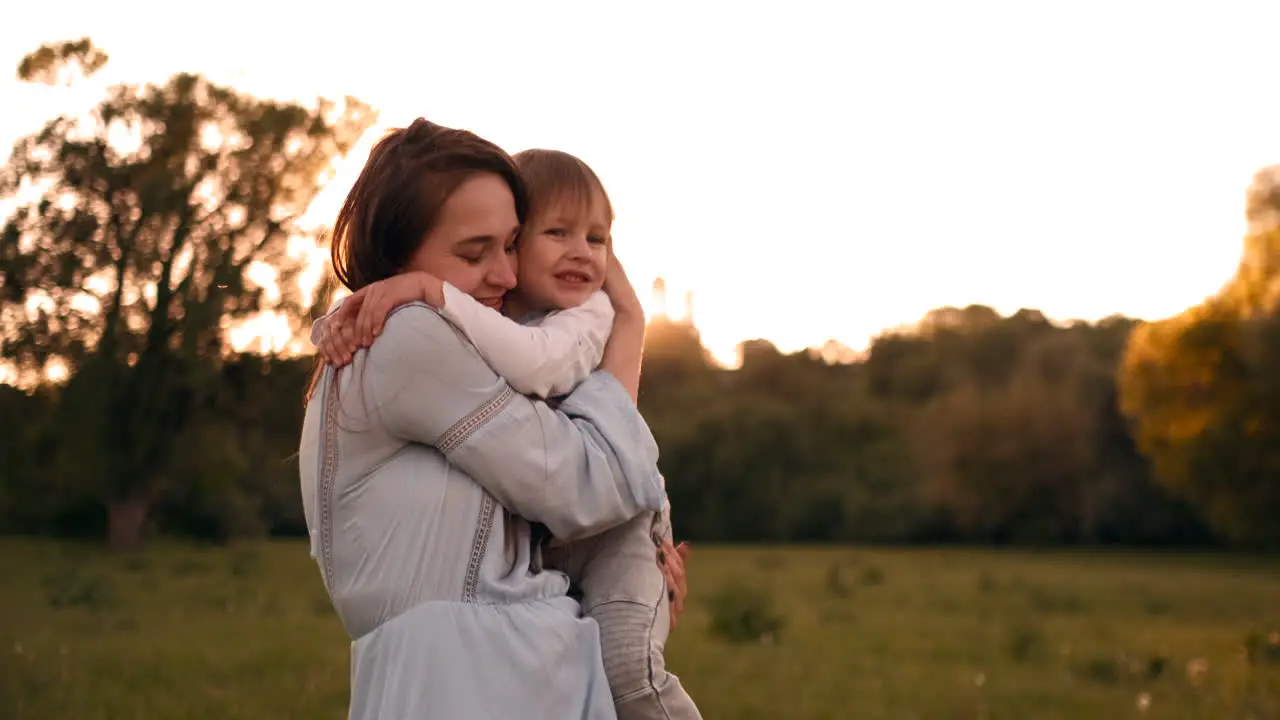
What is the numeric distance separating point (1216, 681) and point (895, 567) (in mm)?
15005

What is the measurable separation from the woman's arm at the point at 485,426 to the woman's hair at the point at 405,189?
7.7 inches

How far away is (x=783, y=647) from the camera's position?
1216 cm

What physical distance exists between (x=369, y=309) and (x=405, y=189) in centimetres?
22

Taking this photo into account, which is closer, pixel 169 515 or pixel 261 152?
pixel 261 152

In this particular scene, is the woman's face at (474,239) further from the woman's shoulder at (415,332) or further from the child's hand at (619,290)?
the child's hand at (619,290)

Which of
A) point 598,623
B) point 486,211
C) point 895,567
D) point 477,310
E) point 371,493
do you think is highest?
point 486,211

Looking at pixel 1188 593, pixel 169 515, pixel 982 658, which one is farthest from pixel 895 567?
pixel 169 515

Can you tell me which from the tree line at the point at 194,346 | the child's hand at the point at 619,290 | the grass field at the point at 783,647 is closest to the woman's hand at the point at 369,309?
the child's hand at the point at 619,290

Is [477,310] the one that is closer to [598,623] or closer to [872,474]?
[598,623]

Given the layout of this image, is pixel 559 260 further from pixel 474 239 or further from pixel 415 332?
pixel 415 332

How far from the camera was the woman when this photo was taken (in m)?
2.07

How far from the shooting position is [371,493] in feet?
7.00

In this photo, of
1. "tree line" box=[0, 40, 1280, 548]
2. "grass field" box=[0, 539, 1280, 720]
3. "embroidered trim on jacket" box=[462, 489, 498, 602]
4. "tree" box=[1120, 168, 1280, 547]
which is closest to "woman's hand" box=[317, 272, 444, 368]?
"embroidered trim on jacket" box=[462, 489, 498, 602]

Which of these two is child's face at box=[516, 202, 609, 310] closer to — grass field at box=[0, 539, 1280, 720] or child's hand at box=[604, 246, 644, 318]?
child's hand at box=[604, 246, 644, 318]
